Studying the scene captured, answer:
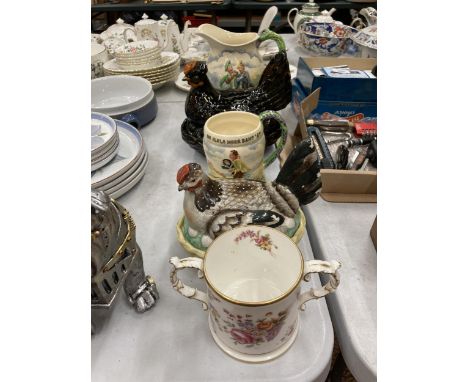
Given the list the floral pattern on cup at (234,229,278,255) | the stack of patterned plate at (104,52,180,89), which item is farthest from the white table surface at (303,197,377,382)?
the stack of patterned plate at (104,52,180,89)

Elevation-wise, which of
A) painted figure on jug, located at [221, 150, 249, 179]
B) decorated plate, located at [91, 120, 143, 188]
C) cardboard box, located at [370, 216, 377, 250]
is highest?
painted figure on jug, located at [221, 150, 249, 179]

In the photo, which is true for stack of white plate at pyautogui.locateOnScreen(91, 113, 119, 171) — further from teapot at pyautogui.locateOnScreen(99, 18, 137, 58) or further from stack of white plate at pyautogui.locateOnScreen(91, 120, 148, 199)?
teapot at pyautogui.locateOnScreen(99, 18, 137, 58)

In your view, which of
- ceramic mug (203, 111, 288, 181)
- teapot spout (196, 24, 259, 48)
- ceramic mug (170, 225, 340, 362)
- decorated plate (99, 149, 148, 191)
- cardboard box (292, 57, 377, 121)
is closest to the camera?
ceramic mug (170, 225, 340, 362)

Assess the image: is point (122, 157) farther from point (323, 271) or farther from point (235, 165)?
point (323, 271)

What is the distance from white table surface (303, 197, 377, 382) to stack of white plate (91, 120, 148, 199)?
39 cm

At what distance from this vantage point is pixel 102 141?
2.56ft

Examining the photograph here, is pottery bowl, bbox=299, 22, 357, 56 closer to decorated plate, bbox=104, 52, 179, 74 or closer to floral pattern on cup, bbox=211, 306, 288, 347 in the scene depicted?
decorated plate, bbox=104, 52, 179, 74

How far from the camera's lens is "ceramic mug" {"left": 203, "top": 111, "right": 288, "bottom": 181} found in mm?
655

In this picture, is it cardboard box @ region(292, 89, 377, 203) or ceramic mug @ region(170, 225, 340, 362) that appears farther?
cardboard box @ region(292, 89, 377, 203)

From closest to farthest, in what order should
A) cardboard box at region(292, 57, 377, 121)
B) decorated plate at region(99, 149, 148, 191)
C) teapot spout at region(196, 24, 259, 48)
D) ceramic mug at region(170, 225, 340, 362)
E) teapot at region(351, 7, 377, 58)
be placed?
ceramic mug at region(170, 225, 340, 362), decorated plate at region(99, 149, 148, 191), teapot spout at region(196, 24, 259, 48), cardboard box at region(292, 57, 377, 121), teapot at region(351, 7, 377, 58)

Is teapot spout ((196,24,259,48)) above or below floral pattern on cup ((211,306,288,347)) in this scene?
above

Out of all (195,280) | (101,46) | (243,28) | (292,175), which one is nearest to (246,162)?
(292,175)

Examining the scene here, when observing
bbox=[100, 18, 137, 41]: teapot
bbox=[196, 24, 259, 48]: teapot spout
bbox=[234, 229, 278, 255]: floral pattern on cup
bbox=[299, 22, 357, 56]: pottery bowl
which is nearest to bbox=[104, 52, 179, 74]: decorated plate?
bbox=[100, 18, 137, 41]: teapot

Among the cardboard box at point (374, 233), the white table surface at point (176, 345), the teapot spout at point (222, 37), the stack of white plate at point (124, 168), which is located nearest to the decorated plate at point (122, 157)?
the stack of white plate at point (124, 168)
